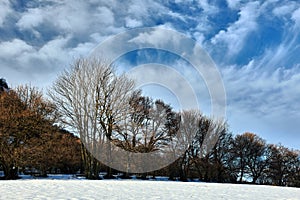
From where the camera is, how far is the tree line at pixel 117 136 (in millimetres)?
22781

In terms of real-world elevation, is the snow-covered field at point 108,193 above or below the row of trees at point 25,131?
below

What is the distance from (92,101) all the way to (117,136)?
5.14 meters

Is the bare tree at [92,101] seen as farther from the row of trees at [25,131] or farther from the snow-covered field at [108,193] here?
the snow-covered field at [108,193]

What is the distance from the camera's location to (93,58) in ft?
86.8

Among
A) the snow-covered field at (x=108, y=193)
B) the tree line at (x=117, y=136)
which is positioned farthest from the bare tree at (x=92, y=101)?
the snow-covered field at (x=108, y=193)

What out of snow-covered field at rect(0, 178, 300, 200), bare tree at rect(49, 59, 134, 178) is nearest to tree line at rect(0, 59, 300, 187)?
bare tree at rect(49, 59, 134, 178)

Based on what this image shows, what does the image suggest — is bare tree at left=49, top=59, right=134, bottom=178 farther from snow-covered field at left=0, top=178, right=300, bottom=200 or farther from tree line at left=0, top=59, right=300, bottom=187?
snow-covered field at left=0, top=178, right=300, bottom=200

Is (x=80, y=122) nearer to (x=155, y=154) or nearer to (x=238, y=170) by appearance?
(x=155, y=154)

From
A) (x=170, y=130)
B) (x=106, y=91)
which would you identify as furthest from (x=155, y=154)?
(x=106, y=91)

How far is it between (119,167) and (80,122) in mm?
8963

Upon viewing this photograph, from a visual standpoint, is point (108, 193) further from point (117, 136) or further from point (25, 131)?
point (117, 136)

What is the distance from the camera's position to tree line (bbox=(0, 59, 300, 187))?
2278cm

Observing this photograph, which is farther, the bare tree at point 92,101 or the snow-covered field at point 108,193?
the bare tree at point 92,101

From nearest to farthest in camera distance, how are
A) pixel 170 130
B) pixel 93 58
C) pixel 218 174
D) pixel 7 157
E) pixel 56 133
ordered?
1. pixel 7 157
2. pixel 56 133
3. pixel 93 58
4. pixel 170 130
5. pixel 218 174
